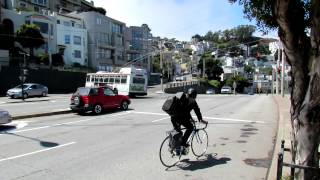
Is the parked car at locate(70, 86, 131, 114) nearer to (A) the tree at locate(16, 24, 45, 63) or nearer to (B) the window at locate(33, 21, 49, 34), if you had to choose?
(A) the tree at locate(16, 24, 45, 63)

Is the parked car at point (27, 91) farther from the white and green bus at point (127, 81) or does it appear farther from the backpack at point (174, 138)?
the backpack at point (174, 138)

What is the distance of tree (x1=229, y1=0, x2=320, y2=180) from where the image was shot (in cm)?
630

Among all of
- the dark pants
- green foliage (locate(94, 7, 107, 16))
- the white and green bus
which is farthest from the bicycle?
green foliage (locate(94, 7, 107, 16))

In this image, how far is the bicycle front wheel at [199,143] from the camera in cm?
1065

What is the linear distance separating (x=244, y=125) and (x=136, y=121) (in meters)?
4.78

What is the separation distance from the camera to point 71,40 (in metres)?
74.5

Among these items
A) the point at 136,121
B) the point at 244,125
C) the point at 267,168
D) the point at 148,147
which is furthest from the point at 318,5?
the point at 136,121

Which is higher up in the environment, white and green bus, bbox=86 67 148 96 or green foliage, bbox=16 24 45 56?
green foliage, bbox=16 24 45 56

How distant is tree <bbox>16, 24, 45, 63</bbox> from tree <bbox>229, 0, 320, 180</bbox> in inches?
2266

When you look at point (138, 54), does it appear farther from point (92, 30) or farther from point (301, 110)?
point (301, 110)

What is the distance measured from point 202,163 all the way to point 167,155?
0.87 metres

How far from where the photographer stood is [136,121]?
19.4 meters

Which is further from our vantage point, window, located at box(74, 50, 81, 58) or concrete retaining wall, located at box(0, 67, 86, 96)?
window, located at box(74, 50, 81, 58)

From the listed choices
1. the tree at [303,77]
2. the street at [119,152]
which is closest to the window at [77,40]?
the street at [119,152]
